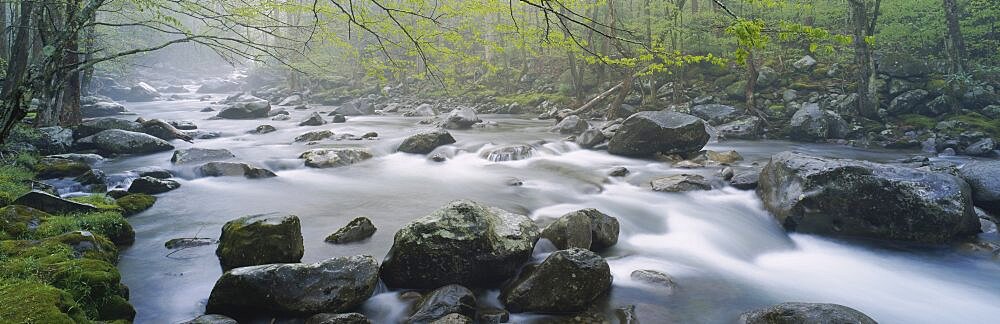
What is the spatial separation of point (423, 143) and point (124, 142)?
828 centimetres

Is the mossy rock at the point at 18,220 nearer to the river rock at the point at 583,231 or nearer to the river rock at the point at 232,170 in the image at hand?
the river rock at the point at 232,170

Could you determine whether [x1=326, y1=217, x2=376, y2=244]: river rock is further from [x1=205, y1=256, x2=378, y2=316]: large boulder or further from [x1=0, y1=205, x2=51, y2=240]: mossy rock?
[x1=0, y1=205, x2=51, y2=240]: mossy rock

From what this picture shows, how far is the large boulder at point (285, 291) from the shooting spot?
481cm

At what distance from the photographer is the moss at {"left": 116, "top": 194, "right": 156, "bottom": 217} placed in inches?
332

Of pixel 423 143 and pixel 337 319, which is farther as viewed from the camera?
pixel 423 143

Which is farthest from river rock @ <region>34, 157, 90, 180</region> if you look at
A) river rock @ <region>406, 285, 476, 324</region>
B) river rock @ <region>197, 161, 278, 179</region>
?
river rock @ <region>406, 285, 476, 324</region>

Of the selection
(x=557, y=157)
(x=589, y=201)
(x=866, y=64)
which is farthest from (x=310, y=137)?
(x=866, y=64)

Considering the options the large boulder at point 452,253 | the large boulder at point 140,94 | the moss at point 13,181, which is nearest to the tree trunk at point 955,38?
the large boulder at point 452,253

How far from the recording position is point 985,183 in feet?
26.3

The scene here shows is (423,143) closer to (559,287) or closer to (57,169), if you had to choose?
(57,169)

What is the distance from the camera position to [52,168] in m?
10.4

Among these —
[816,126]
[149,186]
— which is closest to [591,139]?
[816,126]

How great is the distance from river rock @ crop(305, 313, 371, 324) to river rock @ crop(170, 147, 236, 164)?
10.1m

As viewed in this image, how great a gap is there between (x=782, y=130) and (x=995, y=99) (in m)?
5.80
